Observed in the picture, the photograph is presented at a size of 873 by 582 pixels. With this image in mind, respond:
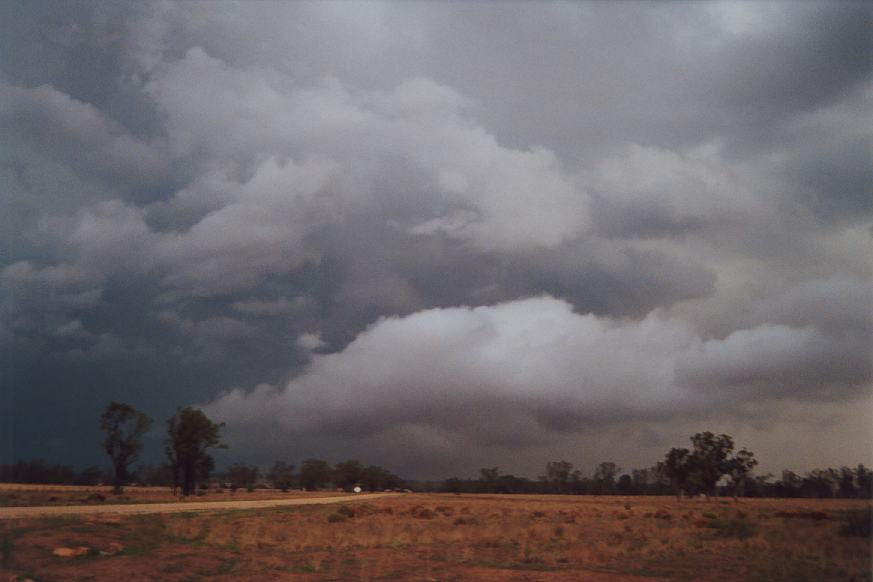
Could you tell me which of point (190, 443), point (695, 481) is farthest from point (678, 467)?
point (190, 443)

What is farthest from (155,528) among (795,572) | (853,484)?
(853,484)

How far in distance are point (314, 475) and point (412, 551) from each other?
548 ft

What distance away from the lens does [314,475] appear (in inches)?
7382

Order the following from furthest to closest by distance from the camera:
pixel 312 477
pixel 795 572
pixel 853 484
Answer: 1. pixel 312 477
2. pixel 853 484
3. pixel 795 572

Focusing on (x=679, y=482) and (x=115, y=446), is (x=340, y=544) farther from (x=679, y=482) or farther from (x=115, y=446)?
(x=679, y=482)

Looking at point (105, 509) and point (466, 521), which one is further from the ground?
point (105, 509)

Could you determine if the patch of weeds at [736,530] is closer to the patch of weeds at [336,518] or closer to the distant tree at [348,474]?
the patch of weeds at [336,518]

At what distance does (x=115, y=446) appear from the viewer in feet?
248

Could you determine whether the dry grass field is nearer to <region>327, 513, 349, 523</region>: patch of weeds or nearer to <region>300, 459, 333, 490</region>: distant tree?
<region>327, 513, 349, 523</region>: patch of weeds

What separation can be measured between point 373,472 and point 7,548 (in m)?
175

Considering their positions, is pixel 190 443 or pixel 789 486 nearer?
pixel 190 443

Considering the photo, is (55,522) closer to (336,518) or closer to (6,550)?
(6,550)

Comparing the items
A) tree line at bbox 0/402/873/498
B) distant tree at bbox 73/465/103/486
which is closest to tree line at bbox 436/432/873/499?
tree line at bbox 0/402/873/498

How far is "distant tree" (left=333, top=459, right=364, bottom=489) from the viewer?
184m
